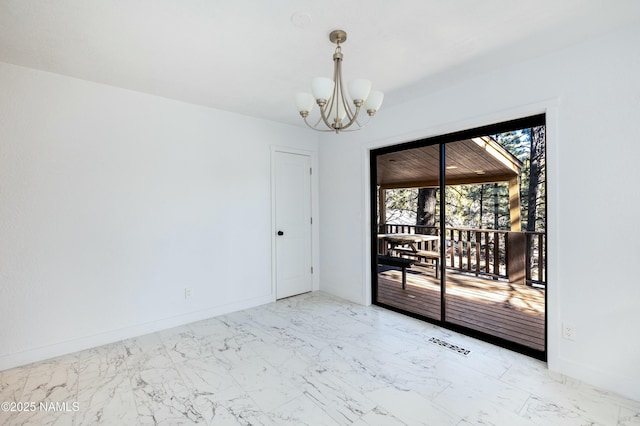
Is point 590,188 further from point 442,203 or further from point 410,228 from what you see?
point 410,228

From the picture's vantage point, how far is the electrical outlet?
221cm

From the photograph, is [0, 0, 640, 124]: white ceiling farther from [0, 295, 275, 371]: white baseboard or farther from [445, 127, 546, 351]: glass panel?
[0, 295, 275, 371]: white baseboard

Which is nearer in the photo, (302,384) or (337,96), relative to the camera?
(337,96)

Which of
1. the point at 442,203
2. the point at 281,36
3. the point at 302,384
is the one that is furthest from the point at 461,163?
the point at 302,384

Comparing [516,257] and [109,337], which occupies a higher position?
[516,257]

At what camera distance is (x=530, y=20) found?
1.88 metres

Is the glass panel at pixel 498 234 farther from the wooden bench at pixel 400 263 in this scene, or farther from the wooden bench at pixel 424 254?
the wooden bench at pixel 400 263

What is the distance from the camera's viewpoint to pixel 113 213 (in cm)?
289

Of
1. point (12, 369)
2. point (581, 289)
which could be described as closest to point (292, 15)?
point (581, 289)

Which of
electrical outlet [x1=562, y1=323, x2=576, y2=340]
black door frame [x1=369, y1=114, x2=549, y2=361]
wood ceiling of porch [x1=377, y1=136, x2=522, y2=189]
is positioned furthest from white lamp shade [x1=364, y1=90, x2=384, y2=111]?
electrical outlet [x1=562, y1=323, x2=576, y2=340]

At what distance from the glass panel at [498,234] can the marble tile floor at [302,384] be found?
70cm

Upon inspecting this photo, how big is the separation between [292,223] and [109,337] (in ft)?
8.13

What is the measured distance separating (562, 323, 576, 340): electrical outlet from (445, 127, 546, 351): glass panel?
1.43 feet

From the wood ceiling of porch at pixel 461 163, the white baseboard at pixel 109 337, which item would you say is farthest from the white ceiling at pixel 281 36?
the white baseboard at pixel 109 337
